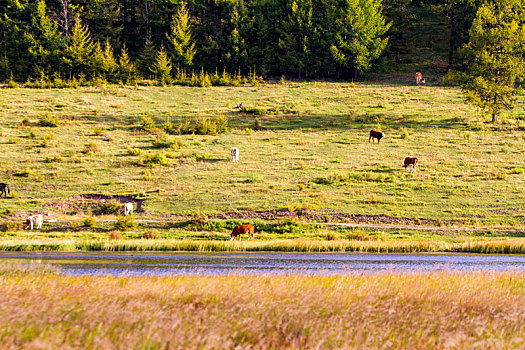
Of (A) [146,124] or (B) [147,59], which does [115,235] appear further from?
(B) [147,59]

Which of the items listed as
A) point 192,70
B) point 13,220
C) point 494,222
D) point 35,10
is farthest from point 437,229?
point 35,10

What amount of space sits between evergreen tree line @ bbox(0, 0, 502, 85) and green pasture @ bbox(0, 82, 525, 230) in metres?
10.1

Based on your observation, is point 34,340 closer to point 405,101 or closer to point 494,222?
Answer: point 494,222

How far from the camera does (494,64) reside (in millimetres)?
59812

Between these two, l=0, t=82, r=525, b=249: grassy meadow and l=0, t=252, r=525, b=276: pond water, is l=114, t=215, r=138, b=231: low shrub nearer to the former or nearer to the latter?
l=0, t=82, r=525, b=249: grassy meadow

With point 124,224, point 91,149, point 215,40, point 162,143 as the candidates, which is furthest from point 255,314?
point 215,40

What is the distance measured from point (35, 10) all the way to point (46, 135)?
150 feet

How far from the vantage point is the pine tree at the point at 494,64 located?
2347 inches

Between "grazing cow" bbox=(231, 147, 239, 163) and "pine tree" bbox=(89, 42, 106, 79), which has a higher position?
"pine tree" bbox=(89, 42, 106, 79)

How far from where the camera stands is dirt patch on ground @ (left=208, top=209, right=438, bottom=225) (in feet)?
112

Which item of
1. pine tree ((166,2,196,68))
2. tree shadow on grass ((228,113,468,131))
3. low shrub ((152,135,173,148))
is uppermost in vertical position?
pine tree ((166,2,196,68))

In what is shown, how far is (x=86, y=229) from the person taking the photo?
106 ft

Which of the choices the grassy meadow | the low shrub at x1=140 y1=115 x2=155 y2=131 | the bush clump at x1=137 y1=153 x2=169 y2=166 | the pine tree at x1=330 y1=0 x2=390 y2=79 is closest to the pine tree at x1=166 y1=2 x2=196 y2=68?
the grassy meadow

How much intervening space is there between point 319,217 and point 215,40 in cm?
6663
